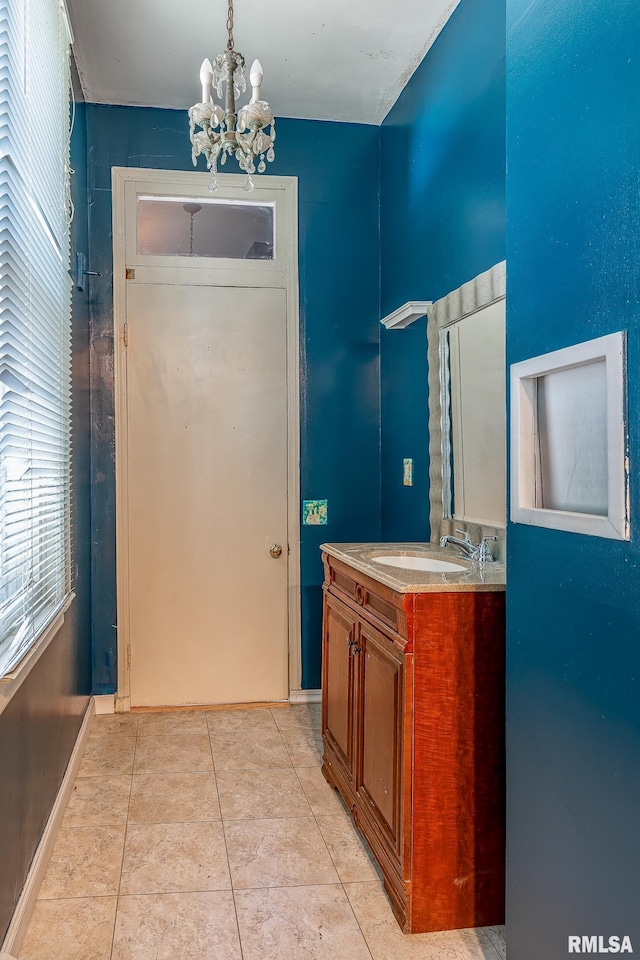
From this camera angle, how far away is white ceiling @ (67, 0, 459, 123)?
9.58 feet

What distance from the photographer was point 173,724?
3.54m

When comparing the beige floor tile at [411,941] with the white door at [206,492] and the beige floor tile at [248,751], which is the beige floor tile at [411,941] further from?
the white door at [206,492]

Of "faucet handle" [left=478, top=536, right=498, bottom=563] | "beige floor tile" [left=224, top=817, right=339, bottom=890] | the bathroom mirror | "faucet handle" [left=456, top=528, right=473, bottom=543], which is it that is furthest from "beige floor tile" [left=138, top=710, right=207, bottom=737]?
"faucet handle" [left=478, top=536, right=498, bottom=563]

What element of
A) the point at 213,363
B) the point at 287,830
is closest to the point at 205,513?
the point at 213,363

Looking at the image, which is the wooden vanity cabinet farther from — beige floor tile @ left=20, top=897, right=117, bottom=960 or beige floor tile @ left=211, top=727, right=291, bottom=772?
beige floor tile @ left=211, top=727, right=291, bottom=772

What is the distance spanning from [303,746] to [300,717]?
38 centimetres

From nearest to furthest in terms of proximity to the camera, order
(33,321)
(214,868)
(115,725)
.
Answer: (33,321) → (214,868) → (115,725)

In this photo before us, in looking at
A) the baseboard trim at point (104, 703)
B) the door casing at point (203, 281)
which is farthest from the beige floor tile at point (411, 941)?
the baseboard trim at point (104, 703)

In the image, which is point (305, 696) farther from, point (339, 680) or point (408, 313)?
point (408, 313)

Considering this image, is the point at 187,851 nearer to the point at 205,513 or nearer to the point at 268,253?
the point at 205,513

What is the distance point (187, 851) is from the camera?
92.4 inches

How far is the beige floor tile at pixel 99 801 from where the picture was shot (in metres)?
2.57

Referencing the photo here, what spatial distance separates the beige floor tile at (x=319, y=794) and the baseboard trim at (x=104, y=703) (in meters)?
1.19

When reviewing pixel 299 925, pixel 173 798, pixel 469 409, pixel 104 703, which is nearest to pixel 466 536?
pixel 469 409
